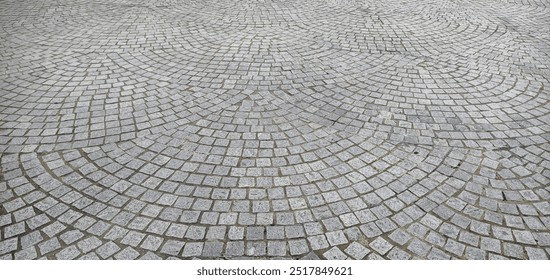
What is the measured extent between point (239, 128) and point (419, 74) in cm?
379

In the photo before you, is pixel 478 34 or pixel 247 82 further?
pixel 478 34

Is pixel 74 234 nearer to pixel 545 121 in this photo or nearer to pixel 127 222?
pixel 127 222

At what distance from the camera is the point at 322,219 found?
13.2 ft

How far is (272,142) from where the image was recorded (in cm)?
522

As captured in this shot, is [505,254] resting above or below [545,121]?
below

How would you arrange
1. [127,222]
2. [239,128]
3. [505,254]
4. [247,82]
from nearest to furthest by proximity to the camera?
1. [505,254]
2. [127,222]
3. [239,128]
4. [247,82]

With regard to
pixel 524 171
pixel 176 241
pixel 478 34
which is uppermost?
pixel 478 34

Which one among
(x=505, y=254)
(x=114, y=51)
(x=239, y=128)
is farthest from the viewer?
(x=114, y=51)

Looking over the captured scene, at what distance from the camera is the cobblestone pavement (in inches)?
152

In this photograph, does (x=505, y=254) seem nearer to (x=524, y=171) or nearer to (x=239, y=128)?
(x=524, y=171)

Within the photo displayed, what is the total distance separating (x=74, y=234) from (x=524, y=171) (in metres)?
5.29

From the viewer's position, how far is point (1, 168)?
4676mm

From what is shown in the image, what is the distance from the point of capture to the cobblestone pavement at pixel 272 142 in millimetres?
A: 3850

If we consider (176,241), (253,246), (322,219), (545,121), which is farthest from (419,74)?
(176,241)
